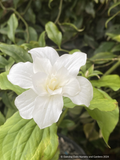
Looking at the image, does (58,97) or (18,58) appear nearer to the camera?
(58,97)

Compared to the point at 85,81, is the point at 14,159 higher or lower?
lower

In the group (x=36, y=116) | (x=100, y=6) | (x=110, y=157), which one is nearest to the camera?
(x=36, y=116)

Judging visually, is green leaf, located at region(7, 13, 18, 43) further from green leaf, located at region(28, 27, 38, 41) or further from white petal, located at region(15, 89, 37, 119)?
white petal, located at region(15, 89, 37, 119)

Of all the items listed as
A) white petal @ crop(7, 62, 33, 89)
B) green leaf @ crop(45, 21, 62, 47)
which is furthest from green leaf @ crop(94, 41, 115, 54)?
white petal @ crop(7, 62, 33, 89)

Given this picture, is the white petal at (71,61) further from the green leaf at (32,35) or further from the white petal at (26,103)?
the green leaf at (32,35)

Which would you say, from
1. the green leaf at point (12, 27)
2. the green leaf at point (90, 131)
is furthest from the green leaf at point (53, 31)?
the green leaf at point (90, 131)

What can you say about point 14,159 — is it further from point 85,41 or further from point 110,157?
point 110,157

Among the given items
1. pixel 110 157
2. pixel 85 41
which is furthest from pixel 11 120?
pixel 110 157
